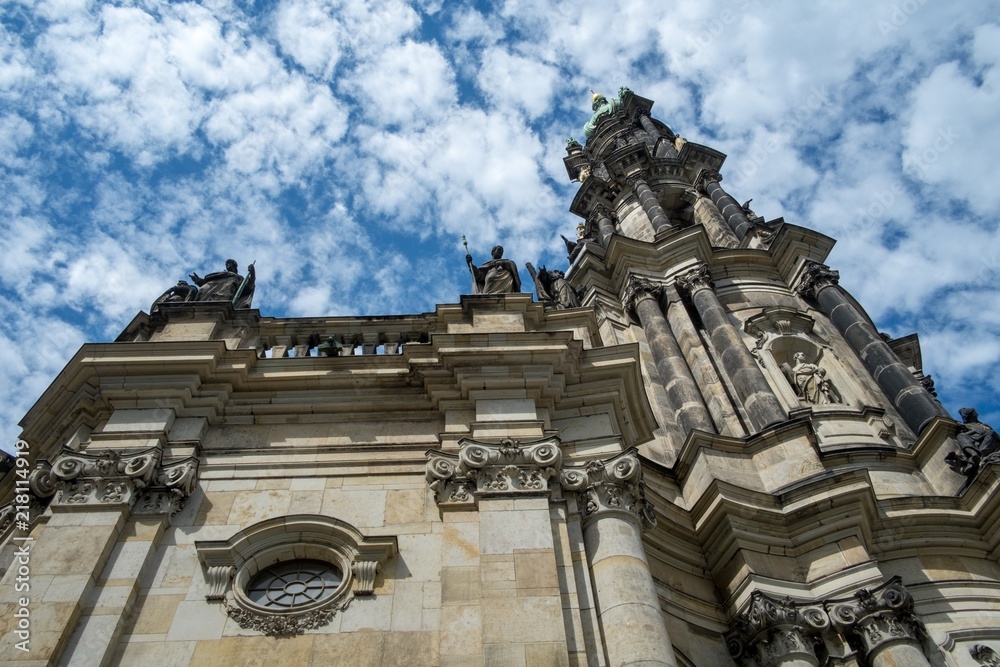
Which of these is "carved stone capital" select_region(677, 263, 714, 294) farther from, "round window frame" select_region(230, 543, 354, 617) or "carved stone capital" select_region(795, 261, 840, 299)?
"round window frame" select_region(230, 543, 354, 617)

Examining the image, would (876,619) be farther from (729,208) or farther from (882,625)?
(729,208)

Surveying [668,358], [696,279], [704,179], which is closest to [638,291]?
[696,279]

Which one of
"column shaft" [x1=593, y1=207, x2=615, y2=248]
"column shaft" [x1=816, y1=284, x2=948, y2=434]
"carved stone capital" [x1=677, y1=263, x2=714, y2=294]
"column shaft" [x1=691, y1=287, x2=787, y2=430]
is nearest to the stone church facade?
"column shaft" [x1=691, y1=287, x2=787, y2=430]

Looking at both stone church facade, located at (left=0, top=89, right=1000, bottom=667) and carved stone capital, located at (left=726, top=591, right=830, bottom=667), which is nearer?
stone church facade, located at (left=0, top=89, right=1000, bottom=667)

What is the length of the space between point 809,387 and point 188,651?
1600 cm

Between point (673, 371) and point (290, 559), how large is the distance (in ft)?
42.4

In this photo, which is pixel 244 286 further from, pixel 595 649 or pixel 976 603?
pixel 976 603

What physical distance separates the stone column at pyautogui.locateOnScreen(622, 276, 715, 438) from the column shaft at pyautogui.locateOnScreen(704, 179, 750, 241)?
6.29 meters

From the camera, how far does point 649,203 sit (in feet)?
103

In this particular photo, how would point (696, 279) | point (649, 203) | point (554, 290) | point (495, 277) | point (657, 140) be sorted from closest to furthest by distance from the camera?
point (495, 277), point (554, 290), point (696, 279), point (649, 203), point (657, 140)

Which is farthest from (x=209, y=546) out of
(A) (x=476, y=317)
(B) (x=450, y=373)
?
(A) (x=476, y=317)

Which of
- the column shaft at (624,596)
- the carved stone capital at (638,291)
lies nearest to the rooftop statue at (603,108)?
the carved stone capital at (638,291)

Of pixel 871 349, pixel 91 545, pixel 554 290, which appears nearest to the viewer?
pixel 91 545

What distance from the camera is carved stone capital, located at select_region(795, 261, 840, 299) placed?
80.6 ft
